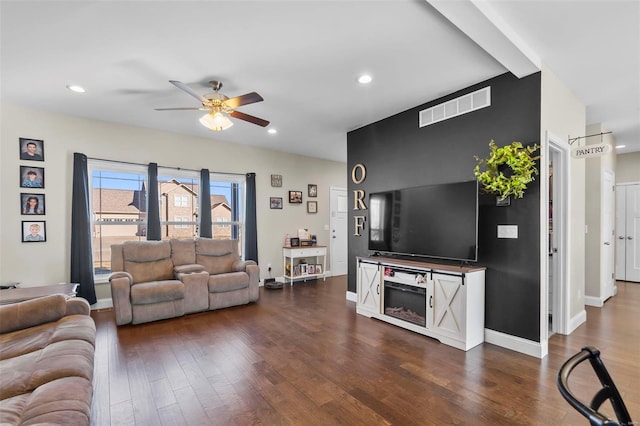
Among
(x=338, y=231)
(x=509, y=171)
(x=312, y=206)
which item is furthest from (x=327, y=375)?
(x=338, y=231)

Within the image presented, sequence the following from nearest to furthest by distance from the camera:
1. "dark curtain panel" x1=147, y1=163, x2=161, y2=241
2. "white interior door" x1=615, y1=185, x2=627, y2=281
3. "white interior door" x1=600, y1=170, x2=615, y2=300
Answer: "white interior door" x1=600, y1=170, x2=615, y2=300
"dark curtain panel" x1=147, y1=163, x2=161, y2=241
"white interior door" x1=615, y1=185, x2=627, y2=281

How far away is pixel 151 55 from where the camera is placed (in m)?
2.71

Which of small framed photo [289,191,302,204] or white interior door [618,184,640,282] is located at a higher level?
small framed photo [289,191,302,204]

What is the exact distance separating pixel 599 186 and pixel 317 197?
16.3 feet

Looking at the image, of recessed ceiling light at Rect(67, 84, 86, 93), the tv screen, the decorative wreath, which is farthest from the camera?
recessed ceiling light at Rect(67, 84, 86, 93)

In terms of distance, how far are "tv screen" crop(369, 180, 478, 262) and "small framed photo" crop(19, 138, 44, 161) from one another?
182 inches

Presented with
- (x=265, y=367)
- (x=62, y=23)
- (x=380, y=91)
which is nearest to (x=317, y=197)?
(x=380, y=91)

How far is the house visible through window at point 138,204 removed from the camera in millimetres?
4625

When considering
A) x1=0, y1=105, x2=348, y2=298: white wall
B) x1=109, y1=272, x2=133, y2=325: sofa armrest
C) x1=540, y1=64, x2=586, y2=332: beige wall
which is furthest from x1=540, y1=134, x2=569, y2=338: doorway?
x1=109, y1=272, x2=133, y2=325: sofa armrest

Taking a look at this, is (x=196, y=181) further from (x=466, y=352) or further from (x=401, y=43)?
(x=466, y=352)

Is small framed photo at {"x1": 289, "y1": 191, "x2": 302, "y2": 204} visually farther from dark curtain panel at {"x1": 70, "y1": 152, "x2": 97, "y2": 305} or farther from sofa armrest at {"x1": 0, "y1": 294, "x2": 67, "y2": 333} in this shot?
sofa armrest at {"x1": 0, "y1": 294, "x2": 67, "y2": 333}

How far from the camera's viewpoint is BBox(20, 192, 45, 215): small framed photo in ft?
13.0

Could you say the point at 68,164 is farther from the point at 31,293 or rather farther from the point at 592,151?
the point at 592,151

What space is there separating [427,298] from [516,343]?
90 centimetres
